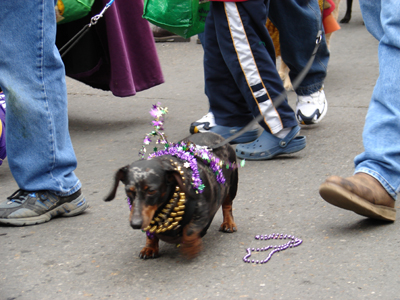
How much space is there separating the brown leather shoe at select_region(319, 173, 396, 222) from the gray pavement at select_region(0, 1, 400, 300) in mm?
86

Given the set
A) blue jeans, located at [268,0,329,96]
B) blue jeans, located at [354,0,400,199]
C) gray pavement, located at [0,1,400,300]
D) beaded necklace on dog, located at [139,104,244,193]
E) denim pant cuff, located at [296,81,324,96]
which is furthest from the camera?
denim pant cuff, located at [296,81,324,96]

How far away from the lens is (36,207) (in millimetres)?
2773

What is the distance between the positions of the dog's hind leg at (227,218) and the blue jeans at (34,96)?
84 centimetres

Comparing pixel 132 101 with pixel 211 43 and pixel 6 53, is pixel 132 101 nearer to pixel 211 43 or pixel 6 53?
pixel 211 43

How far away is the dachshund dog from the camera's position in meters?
2.01

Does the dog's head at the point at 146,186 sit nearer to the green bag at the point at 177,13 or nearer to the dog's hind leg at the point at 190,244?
the dog's hind leg at the point at 190,244

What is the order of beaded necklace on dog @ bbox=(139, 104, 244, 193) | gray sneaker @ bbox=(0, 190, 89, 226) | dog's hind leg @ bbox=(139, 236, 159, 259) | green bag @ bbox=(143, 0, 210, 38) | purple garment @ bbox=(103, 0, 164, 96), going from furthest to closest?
→ purple garment @ bbox=(103, 0, 164, 96) < green bag @ bbox=(143, 0, 210, 38) < gray sneaker @ bbox=(0, 190, 89, 226) < dog's hind leg @ bbox=(139, 236, 159, 259) < beaded necklace on dog @ bbox=(139, 104, 244, 193)

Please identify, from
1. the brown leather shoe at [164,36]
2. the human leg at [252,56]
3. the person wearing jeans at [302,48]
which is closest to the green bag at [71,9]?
the person wearing jeans at [302,48]

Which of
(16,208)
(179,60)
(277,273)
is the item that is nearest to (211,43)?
(16,208)

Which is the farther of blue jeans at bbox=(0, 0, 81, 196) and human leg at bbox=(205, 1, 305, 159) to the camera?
human leg at bbox=(205, 1, 305, 159)

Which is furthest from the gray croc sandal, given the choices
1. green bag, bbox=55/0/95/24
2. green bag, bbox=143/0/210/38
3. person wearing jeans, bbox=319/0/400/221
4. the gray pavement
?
green bag, bbox=55/0/95/24

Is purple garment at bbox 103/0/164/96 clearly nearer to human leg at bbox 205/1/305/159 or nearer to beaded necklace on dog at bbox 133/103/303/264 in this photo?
human leg at bbox 205/1/305/159

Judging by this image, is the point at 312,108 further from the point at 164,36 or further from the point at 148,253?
the point at 164,36

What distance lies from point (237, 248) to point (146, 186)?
1.99 ft
